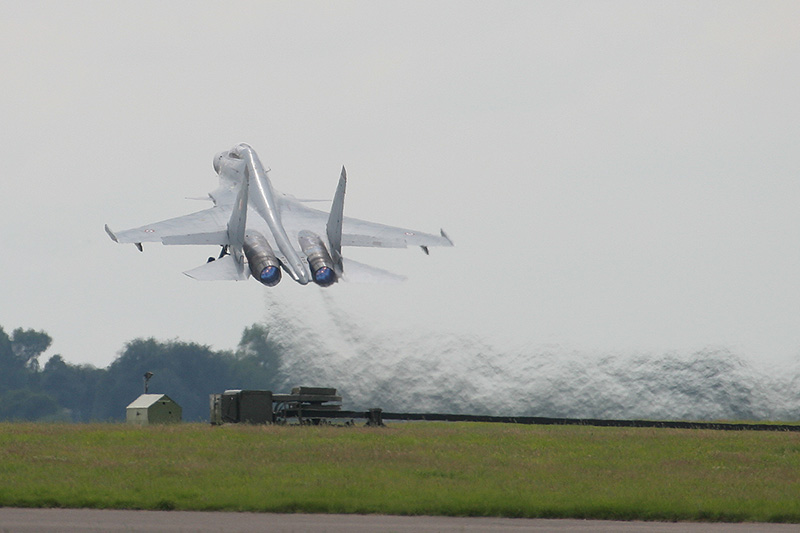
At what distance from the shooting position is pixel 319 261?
50.9 metres

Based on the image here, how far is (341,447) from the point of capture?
33625 millimetres

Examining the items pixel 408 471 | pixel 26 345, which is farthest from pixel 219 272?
pixel 26 345

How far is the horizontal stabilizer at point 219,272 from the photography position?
51312 mm

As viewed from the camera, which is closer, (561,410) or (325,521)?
(325,521)

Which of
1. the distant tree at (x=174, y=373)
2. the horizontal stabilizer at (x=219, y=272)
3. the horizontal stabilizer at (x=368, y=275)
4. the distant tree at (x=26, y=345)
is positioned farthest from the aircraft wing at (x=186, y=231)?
the distant tree at (x=26, y=345)

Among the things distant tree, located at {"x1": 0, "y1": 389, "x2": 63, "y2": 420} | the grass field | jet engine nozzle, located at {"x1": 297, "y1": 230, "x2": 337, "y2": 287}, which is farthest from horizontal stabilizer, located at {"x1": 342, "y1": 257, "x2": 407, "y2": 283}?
distant tree, located at {"x1": 0, "y1": 389, "x2": 63, "y2": 420}

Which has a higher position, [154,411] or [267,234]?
[267,234]

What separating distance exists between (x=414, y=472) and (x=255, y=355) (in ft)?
155

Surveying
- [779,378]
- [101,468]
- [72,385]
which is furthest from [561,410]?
[72,385]

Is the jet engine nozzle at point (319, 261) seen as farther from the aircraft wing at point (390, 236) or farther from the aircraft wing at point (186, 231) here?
the aircraft wing at point (390, 236)

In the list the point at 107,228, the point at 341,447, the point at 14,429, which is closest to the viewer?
the point at 341,447

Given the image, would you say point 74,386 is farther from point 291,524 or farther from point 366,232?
point 291,524

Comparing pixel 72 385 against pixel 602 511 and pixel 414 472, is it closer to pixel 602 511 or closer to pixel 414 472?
pixel 414 472

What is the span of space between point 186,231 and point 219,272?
6625 mm
